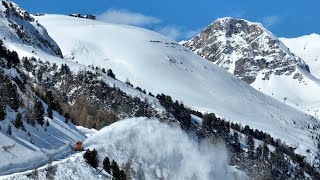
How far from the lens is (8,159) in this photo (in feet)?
→ 184

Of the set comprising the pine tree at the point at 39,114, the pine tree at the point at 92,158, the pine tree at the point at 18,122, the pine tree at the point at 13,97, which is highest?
the pine tree at the point at 13,97

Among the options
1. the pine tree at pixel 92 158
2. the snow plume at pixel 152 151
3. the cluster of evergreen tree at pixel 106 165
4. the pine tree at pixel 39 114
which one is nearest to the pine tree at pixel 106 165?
the cluster of evergreen tree at pixel 106 165

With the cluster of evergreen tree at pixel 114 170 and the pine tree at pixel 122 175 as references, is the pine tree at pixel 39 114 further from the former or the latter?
the pine tree at pixel 122 175

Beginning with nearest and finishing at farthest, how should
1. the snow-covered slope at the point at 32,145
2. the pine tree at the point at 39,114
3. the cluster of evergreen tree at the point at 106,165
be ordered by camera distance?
1. the snow-covered slope at the point at 32,145
2. the cluster of evergreen tree at the point at 106,165
3. the pine tree at the point at 39,114

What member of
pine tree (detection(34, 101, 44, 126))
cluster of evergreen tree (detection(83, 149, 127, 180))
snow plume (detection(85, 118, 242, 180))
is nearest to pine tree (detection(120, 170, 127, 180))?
cluster of evergreen tree (detection(83, 149, 127, 180))

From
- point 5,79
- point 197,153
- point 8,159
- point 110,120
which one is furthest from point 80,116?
point 8,159

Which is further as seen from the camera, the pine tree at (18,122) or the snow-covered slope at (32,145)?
the pine tree at (18,122)

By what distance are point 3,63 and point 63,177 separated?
32613 millimetres

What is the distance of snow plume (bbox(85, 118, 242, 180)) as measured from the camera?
69.8 meters

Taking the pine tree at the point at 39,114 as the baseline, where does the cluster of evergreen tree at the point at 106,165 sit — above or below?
below

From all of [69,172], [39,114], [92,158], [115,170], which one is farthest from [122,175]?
[39,114]

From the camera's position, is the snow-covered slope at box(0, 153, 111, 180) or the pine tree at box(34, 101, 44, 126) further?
the pine tree at box(34, 101, 44, 126)

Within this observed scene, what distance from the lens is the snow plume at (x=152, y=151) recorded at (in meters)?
69.8

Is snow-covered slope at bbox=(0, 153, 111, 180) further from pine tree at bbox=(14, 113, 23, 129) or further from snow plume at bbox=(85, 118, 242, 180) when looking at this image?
pine tree at bbox=(14, 113, 23, 129)
